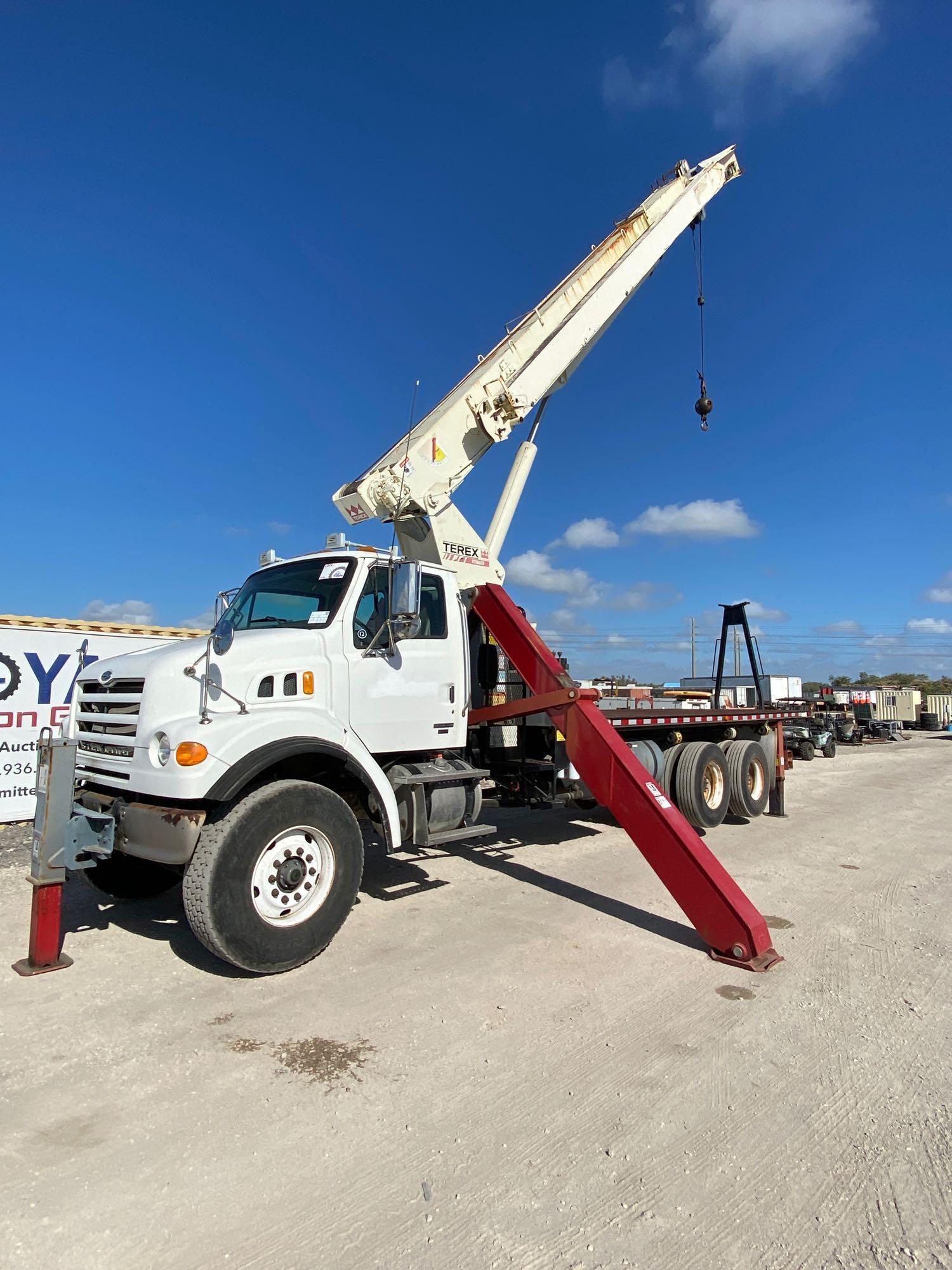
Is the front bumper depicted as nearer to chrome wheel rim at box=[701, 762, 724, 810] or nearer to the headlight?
the headlight

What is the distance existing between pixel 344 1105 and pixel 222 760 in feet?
6.27

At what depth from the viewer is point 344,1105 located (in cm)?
307

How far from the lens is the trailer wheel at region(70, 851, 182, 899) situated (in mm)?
5383

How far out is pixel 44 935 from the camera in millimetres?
4355

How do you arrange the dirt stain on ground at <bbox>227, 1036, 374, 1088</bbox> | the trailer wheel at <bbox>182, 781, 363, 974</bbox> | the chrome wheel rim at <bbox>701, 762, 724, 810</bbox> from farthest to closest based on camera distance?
the chrome wheel rim at <bbox>701, 762, 724, 810</bbox> → the trailer wheel at <bbox>182, 781, 363, 974</bbox> → the dirt stain on ground at <bbox>227, 1036, 374, 1088</bbox>

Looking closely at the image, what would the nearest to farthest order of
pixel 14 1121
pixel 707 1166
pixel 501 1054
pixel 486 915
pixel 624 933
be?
pixel 707 1166 → pixel 14 1121 → pixel 501 1054 → pixel 624 933 → pixel 486 915

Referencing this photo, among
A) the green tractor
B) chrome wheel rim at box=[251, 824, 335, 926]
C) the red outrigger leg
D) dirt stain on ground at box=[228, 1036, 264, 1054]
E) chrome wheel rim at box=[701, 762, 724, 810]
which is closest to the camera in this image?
dirt stain on ground at box=[228, 1036, 264, 1054]

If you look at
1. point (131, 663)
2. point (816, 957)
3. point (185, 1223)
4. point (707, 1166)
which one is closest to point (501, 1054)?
point (707, 1166)

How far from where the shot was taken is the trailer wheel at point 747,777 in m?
9.66

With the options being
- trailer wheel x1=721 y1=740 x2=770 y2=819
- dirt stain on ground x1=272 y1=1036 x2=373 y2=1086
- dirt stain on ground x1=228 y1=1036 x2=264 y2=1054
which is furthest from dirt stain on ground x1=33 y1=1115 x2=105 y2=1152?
trailer wheel x1=721 y1=740 x2=770 y2=819

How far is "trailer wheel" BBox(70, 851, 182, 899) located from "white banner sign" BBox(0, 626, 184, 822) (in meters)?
3.98

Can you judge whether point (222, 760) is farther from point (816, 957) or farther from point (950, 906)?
point (950, 906)

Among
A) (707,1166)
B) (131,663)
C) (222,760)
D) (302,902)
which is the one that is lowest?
(707,1166)

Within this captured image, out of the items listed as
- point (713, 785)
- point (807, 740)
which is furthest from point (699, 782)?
point (807, 740)
